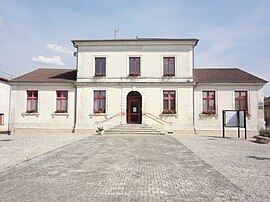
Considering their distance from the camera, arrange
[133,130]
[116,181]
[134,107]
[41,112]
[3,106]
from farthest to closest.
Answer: [3,106]
[134,107]
[41,112]
[133,130]
[116,181]

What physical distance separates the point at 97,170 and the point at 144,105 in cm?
1225

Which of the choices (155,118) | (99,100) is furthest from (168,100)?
(99,100)

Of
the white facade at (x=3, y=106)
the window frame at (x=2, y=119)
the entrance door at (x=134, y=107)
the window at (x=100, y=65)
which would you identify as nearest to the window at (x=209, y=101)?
the entrance door at (x=134, y=107)

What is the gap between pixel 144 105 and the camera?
58.3ft

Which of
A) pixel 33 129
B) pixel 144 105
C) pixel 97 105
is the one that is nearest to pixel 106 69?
pixel 97 105

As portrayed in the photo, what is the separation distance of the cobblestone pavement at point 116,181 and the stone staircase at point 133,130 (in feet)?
28.8

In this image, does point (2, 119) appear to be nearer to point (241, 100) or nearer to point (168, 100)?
point (168, 100)

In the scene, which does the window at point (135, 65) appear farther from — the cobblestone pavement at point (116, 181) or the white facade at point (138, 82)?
the cobblestone pavement at point (116, 181)

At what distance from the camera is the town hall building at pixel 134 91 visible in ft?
57.7

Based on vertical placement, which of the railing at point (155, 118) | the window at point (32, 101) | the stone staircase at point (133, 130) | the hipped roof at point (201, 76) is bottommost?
the stone staircase at point (133, 130)

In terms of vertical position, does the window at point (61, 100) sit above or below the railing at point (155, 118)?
above

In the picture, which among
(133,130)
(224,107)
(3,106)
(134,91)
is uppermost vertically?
(134,91)

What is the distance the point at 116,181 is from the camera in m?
4.82

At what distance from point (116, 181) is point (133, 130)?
1141 cm
